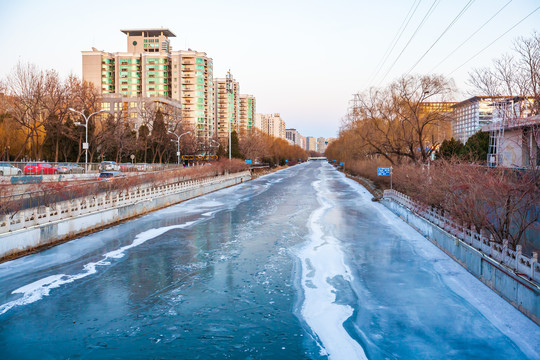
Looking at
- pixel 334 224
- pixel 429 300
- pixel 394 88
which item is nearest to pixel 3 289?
pixel 429 300

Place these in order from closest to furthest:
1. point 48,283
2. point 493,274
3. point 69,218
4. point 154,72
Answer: point 493,274 → point 48,283 → point 69,218 → point 154,72

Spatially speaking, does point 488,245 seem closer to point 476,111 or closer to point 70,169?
point 70,169

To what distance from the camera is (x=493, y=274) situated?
437 inches

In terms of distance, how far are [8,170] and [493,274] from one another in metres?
38.2

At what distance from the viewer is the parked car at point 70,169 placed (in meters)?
41.9

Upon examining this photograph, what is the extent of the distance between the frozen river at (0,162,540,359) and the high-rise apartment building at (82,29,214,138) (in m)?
126

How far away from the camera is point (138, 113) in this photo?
385 feet

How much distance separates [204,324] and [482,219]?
8.72 meters

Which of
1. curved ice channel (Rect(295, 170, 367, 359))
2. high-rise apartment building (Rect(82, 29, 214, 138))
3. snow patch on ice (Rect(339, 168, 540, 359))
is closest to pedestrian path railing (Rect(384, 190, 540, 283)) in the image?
Answer: snow patch on ice (Rect(339, 168, 540, 359))

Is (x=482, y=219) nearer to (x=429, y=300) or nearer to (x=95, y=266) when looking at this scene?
(x=429, y=300)

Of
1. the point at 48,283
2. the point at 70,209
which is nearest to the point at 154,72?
the point at 70,209

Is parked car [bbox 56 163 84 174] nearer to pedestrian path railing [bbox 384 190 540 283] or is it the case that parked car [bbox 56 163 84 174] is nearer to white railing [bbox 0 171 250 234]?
white railing [bbox 0 171 250 234]

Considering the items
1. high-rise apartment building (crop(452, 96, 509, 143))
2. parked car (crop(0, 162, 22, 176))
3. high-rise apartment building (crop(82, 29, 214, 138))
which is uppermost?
high-rise apartment building (crop(82, 29, 214, 138))

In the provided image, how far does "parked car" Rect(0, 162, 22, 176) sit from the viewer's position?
118ft
